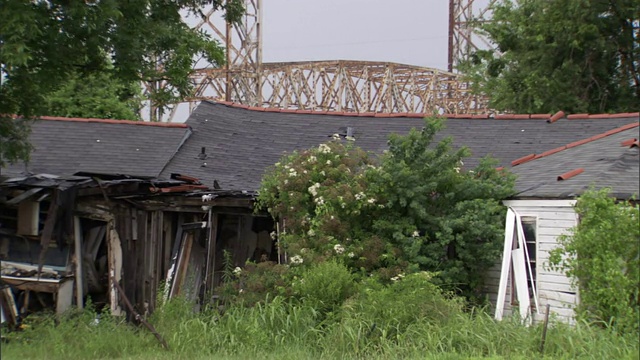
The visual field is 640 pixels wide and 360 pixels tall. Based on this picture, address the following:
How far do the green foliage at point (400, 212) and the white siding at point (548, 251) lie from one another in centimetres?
68

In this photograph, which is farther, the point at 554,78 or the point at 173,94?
the point at 554,78

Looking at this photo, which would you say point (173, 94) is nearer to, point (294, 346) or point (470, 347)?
point (294, 346)

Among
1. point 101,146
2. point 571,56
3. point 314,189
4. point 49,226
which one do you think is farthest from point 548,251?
point 571,56

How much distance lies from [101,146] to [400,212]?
7298 millimetres

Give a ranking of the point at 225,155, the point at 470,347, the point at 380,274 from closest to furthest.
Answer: the point at 470,347 < the point at 380,274 < the point at 225,155

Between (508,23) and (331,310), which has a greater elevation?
(508,23)

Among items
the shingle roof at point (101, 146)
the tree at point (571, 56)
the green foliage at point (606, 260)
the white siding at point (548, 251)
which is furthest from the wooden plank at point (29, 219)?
the tree at point (571, 56)

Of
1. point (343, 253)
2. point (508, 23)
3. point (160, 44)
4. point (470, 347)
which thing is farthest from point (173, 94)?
point (508, 23)

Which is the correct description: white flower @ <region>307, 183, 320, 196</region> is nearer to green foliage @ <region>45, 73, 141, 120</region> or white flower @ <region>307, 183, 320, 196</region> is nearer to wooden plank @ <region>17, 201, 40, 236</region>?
wooden plank @ <region>17, 201, 40, 236</region>

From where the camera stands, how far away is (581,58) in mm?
21250

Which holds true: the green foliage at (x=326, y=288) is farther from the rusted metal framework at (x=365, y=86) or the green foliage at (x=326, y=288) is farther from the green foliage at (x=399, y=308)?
the rusted metal framework at (x=365, y=86)

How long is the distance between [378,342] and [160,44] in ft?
19.9

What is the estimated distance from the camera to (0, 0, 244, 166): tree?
10.0 metres

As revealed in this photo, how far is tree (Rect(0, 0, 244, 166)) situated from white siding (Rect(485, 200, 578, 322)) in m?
5.95
